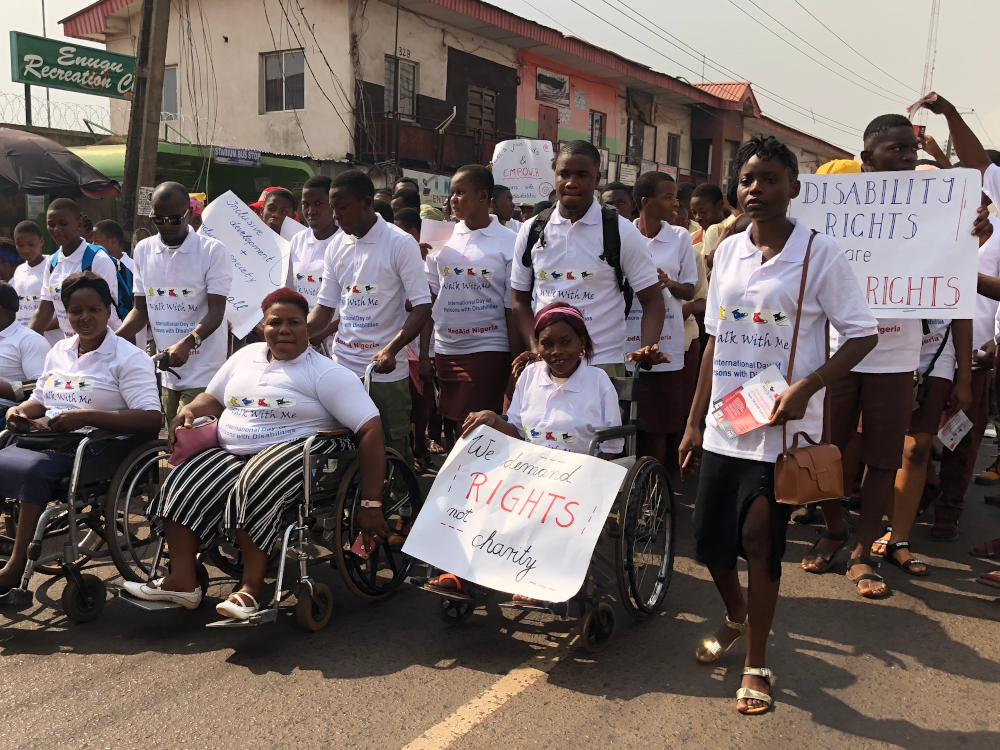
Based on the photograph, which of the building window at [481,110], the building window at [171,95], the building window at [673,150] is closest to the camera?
the building window at [171,95]

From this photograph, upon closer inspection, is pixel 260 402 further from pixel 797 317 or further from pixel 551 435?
pixel 797 317

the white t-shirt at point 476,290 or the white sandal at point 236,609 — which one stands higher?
the white t-shirt at point 476,290

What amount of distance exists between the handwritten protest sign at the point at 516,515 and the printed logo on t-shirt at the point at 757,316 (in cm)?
75

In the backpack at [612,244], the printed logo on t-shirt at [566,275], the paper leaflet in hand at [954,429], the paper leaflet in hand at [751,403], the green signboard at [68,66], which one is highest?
the green signboard at [68,66]

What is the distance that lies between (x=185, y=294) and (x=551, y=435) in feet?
8.63

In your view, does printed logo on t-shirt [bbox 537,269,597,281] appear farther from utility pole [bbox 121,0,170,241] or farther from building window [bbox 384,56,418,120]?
building window [bbox 384,56,418,120]

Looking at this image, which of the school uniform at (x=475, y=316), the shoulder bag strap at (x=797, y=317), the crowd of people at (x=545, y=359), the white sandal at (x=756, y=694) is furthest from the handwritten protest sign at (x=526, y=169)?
the white sandal at (x=756, y=694)

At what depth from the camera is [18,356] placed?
5.21 m

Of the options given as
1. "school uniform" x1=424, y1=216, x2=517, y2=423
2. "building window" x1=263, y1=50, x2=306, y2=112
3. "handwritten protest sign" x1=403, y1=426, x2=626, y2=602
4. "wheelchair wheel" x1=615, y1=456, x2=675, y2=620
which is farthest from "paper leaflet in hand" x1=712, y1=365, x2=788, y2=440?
"building window" x1=263, y1=50, x2=306, y2=112

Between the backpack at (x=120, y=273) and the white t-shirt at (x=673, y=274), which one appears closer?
the white t-shirt at (x=673, y=274)

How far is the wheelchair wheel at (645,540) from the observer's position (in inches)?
139

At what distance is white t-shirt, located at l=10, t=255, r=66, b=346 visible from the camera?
6.54 m

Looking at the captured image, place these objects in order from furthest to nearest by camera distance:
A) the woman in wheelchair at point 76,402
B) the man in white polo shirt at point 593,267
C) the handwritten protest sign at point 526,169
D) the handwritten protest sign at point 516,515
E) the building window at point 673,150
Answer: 1. the building window at point 673,150
2. the handwritten protest sign at point 526,169
3. the man in white polo shirt at point 593,267
4. the woman in wheelchair at point 76,402
5. the handwritten protest sign at point 516,515

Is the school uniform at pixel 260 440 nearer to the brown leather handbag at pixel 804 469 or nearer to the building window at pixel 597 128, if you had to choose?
the brown leather handbag at pixel 804 469
